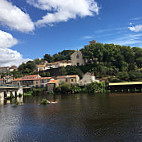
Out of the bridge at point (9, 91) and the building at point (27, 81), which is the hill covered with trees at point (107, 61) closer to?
the building at point (27, 81)

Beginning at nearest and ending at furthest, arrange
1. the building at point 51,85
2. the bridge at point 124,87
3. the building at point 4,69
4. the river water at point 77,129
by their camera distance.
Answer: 1. the river water at point 77,129
2. the bridge at point 124,87
3. the building at point 51,85
4. the building at point 4,69

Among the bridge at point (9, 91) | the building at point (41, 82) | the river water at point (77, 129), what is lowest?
the river water at point (77, 129)

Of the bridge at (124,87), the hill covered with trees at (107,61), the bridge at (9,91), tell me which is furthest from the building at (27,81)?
the bridge at (124,87)

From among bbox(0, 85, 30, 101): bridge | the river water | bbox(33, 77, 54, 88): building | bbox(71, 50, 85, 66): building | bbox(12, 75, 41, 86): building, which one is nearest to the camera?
the river water

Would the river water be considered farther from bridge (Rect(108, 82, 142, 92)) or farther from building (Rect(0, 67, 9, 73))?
building (Rect(0, 67, 9, 73))

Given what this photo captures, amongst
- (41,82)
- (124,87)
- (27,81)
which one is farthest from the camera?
(27,81)

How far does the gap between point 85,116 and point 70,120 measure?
315 centimetres

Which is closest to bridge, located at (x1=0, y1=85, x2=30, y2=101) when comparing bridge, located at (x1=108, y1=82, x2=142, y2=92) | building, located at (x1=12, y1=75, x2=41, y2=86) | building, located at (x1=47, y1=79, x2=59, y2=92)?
building, located at (x1=47, y1=79, x2=59, y2=92)

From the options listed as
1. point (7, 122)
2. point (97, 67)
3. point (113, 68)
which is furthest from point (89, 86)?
point (7, 122)

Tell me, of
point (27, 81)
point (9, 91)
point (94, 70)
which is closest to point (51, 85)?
point (27, 81)

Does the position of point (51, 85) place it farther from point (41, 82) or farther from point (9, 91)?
point (9, 91)

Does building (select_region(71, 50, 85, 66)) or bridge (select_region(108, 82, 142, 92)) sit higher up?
building (select_region(71, 50, 85, 66))

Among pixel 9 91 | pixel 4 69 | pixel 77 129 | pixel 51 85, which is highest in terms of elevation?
pixel 4 69

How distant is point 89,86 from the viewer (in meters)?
69.5
